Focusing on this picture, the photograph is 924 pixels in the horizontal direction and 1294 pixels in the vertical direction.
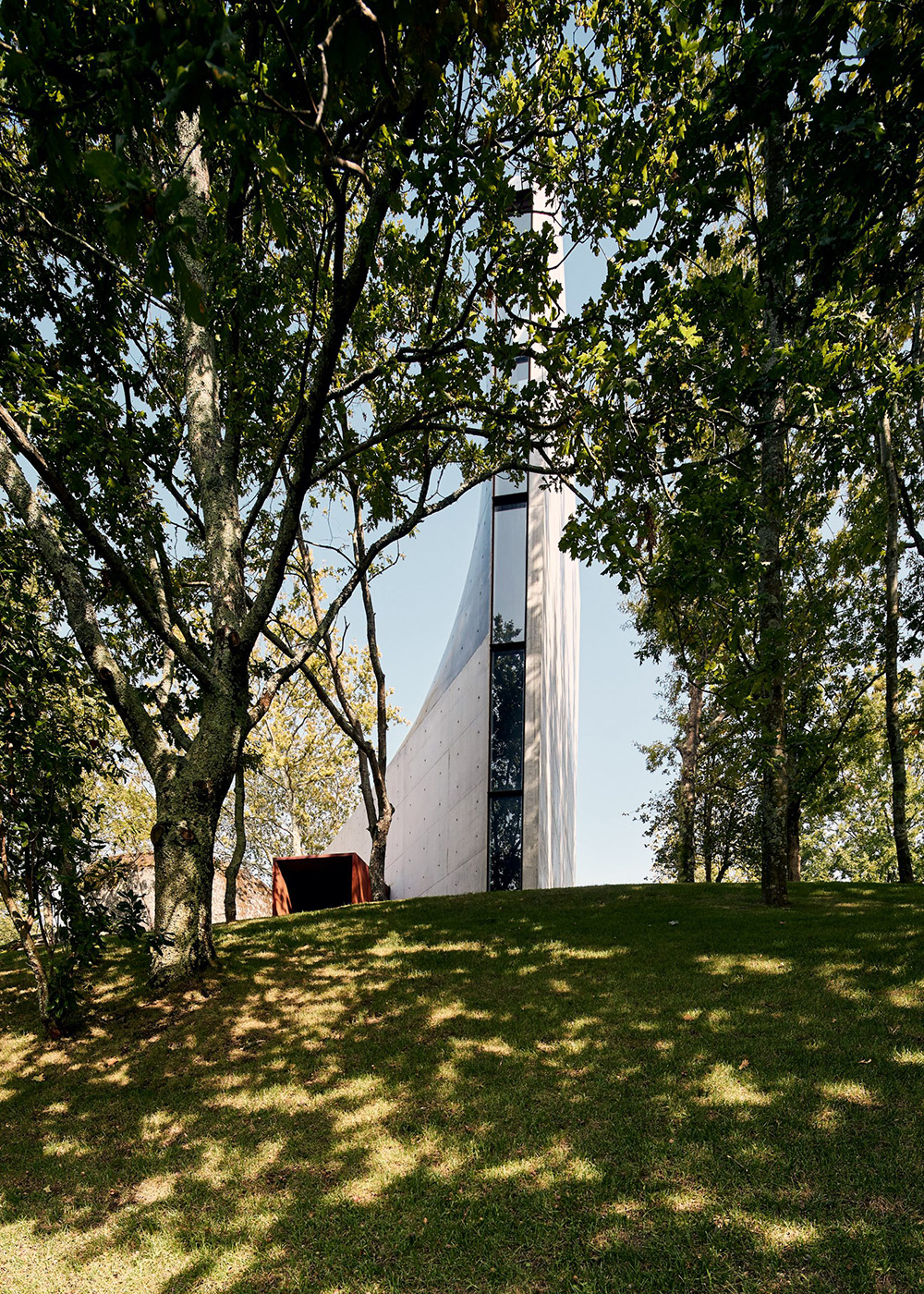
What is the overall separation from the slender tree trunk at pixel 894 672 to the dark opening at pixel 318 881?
33.3 ft

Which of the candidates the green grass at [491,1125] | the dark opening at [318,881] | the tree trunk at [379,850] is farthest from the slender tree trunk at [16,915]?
the dark opening at [318,881]

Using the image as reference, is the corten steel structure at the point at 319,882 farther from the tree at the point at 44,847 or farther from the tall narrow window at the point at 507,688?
the tree at the point at 44,847

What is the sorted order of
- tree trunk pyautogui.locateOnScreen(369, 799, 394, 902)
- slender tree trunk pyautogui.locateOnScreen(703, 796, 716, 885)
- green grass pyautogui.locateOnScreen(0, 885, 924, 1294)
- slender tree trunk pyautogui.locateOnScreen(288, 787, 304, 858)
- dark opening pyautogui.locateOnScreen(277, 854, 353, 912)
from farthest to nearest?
slender tree trunk pyautogui.locateOnScreen(288, 787, 304, 858) → slender tree trunk pyautogui.locateOnScreen(703, 796, 716, 885) → dark opening pyautogui.locateOnScreen(277, 854, 353, 912) → tree trunk pyautogui.locateOnScreen(369, 799, 394, 902) → green grass pyautogui.locateOnScreen(0, 885, 924, 1294)

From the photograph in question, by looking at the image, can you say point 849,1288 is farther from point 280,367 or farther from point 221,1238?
point 280,367

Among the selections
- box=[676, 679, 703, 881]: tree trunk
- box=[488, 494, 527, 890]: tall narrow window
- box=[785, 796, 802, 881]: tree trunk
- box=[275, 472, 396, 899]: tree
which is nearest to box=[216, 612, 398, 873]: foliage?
box=[275, 472, 396, 899]: tree

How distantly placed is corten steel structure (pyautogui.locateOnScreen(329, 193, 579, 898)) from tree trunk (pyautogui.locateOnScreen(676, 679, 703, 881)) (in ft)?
9.93

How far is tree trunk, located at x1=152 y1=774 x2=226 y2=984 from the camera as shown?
21.6ft

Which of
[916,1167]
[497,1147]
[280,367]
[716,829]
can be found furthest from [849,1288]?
[716,829]

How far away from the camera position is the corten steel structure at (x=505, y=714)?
14.0 m

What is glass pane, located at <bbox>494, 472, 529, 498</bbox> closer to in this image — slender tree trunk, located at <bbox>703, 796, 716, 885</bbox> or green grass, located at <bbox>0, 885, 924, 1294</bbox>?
slender tree trunk, located at <bbox>703, 796, 716, 885</bbox>

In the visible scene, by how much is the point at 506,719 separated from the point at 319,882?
18.8ft

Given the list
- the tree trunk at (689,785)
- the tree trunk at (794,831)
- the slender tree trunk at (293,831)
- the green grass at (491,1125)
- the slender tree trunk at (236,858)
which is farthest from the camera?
the slender tree trunk at (293,831)

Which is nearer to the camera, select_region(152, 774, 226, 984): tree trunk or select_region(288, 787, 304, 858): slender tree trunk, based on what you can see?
select_region(152, 774, 226, 984): tree trunk

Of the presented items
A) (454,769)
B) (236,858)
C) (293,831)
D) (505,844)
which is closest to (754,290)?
(505,844)
